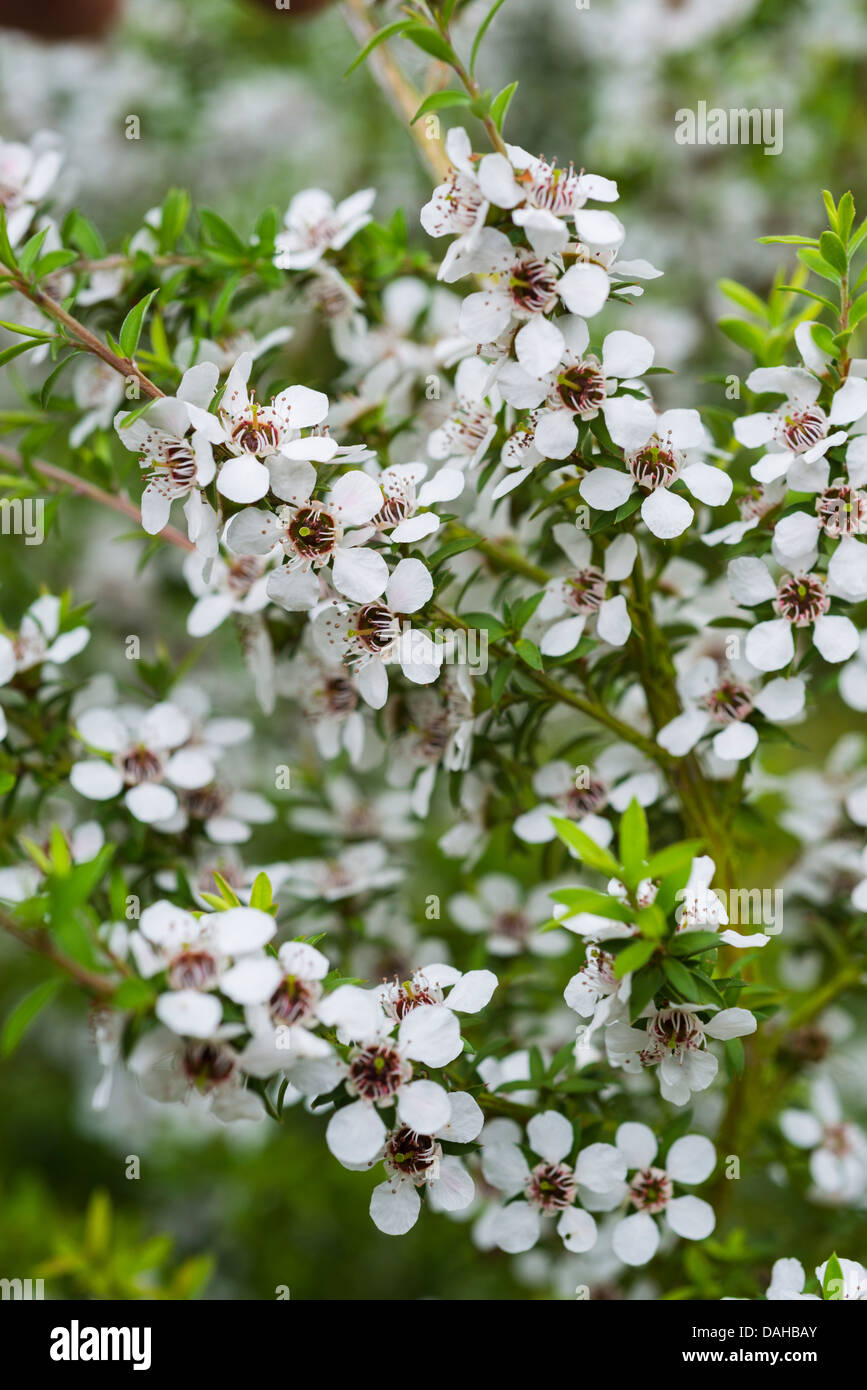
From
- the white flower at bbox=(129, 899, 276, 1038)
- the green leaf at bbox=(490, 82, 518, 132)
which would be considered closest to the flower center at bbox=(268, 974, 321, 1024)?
the white flower at bbox=(129, 899, 276, 1038)

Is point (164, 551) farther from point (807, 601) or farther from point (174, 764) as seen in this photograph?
point (807, 601)

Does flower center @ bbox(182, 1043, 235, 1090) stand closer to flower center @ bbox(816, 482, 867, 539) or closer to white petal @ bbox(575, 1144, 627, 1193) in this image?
white petal @ bbox(575, 1144, 627, 1193)

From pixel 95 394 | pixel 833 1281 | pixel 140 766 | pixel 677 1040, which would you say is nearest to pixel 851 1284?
pixel 833 1281

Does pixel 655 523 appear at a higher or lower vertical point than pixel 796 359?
lower

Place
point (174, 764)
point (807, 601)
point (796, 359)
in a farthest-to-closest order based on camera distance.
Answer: point (796, 359) < point (174, 764) < point (807, 601)

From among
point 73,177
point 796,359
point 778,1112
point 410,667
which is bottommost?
point 778,1112

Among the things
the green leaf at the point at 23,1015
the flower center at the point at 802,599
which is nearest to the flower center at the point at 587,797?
the flower center at the point at 802,599

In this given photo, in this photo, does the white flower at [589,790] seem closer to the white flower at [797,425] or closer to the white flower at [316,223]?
the white flower at [797,425]
